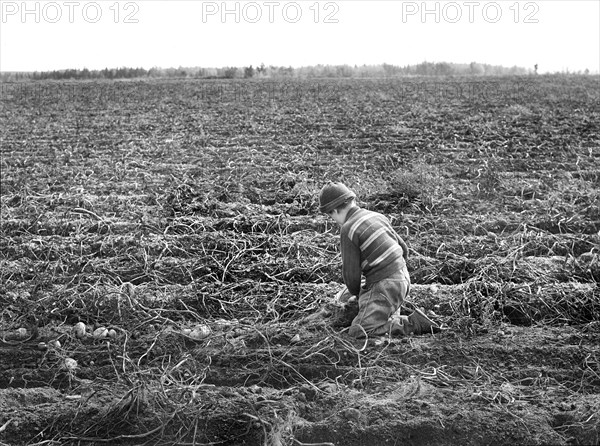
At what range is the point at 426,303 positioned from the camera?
5.41 m

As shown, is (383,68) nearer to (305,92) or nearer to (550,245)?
(305,92)

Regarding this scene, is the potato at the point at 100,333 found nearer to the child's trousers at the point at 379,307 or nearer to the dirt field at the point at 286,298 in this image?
the dirt field at the point at 286,298

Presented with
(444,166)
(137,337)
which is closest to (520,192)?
(444,166)

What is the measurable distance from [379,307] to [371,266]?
311 millimetres

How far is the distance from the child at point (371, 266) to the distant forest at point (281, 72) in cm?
3647

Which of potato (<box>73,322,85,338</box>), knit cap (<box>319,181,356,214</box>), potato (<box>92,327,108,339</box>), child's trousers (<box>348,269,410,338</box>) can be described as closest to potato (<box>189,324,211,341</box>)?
potato (<box>92,327,108,339</box>)

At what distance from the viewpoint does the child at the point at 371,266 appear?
4.85 metres

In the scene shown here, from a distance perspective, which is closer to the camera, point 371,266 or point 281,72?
point 371,266

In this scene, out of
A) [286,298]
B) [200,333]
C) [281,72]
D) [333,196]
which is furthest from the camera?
[281,72]

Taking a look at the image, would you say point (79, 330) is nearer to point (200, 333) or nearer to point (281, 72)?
point (200, 333)

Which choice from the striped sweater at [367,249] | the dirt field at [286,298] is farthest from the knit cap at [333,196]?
the dirt field at [286,298]

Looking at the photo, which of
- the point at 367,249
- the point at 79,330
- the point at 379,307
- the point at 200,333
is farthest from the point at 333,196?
the point at 79,330

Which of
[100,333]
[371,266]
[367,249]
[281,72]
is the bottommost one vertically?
[100,333]

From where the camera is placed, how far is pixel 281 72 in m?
48.5
